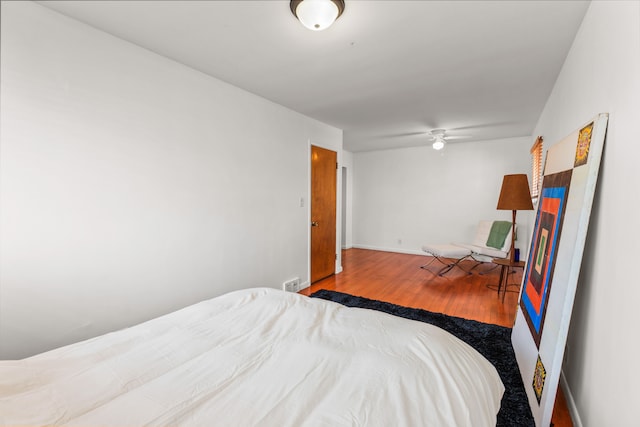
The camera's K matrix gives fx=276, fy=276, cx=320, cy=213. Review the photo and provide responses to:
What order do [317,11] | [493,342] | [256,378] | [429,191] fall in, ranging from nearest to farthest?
[256,378] → [317,11] → [493,342] → [429,191]

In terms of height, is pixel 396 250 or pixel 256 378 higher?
pixel 256 378

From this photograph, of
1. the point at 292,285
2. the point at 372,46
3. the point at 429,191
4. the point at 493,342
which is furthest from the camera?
the point at 429,191

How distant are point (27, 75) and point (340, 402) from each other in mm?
2107

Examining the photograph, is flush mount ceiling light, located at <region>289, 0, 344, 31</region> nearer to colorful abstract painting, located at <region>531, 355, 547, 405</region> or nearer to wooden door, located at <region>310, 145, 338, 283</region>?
colorful abstract painting, located at <region>531, 355, 547, 405</region>

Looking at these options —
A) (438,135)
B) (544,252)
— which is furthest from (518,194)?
(438,135)

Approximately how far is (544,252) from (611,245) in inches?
25.8

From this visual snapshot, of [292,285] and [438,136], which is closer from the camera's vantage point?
[292,285]

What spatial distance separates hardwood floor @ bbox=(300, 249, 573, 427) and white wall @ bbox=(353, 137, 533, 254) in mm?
770

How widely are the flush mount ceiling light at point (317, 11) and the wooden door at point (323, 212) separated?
7.21 feet

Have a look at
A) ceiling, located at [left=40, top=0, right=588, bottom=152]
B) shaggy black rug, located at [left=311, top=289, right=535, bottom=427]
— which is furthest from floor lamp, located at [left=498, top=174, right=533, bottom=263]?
shaggy black rug, located at [left=311, top=289, right=535, bottom=427]

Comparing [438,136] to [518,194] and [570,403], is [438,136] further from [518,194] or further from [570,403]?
[570,403]

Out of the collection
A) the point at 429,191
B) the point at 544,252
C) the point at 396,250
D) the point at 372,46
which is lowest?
the point at 396,250

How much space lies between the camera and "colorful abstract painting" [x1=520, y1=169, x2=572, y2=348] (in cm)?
153

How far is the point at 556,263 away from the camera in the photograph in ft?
4.75
